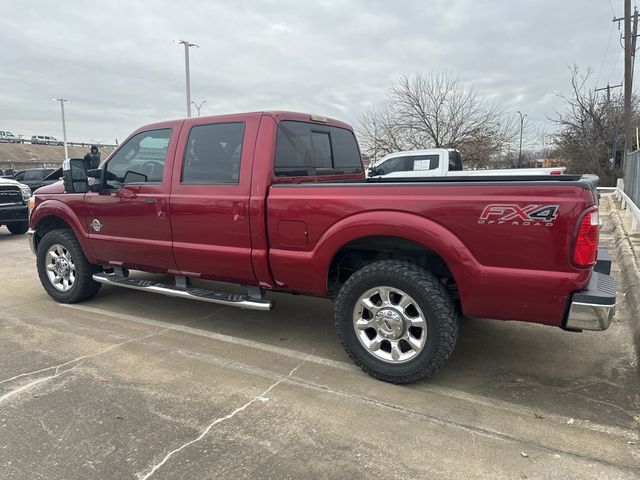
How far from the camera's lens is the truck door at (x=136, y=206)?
15.0ft

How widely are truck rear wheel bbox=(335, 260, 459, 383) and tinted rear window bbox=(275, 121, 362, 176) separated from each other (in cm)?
126

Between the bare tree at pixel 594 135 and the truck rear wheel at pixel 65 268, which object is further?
the bare tree at pixel 594 135

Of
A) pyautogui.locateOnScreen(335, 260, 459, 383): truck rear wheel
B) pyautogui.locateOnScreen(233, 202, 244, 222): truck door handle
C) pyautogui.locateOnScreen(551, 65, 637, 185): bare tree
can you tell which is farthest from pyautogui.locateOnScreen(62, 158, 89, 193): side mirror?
pyautogui.locateOnScreen(551, 65, 637, 185): bare tree

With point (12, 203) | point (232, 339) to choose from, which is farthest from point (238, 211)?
point (12, 203)

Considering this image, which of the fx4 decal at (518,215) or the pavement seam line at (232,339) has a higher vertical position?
the fx4 decal at (518,215)

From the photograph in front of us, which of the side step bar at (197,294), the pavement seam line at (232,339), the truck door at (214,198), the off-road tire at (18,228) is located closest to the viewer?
the pavement seam line at (232,339)

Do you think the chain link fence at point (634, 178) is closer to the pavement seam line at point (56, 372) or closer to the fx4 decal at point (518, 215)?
the fx4 decal at point (518, 215)

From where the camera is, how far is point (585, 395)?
3.38 m

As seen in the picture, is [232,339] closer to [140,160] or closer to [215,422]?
[215,422]

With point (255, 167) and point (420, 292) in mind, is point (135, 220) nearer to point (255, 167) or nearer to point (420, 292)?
point (255, 167)

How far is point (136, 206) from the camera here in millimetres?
4730

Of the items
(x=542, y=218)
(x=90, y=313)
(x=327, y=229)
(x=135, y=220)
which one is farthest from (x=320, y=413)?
(x=90, y=313)

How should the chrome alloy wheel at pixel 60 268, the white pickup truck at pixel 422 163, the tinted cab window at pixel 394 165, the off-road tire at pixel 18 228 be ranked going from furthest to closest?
the tinted cab window at pixel 394 165, the white pickup truck at pixel 422 163, the off-road tire at pixel 18 228, the chrome alloy wheel at pixel 60 268

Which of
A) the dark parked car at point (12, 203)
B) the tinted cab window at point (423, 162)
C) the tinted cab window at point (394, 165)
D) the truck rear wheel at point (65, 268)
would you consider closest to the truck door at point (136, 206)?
the truck rear wheel at point (65, 268)
